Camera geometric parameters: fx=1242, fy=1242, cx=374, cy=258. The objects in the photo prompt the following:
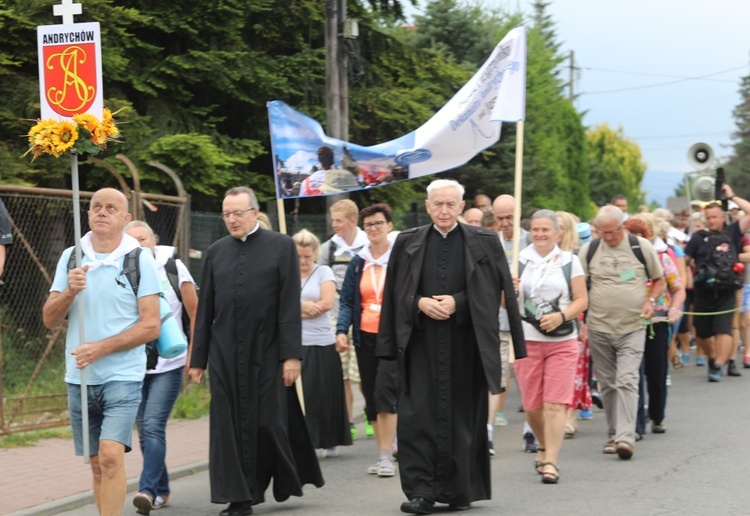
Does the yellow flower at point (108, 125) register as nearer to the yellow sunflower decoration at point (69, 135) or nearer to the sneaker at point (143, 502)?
the yellow sunflower decoration at point (69, 135)

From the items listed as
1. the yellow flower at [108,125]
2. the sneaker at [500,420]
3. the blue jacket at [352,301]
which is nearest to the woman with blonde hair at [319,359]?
the blue jacket at [352,301]

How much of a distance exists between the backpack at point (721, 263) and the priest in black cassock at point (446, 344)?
7790 mm

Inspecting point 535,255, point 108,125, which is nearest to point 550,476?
point 535,255

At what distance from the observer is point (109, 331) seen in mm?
6602

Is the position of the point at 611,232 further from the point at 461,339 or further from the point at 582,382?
the point at 461,339

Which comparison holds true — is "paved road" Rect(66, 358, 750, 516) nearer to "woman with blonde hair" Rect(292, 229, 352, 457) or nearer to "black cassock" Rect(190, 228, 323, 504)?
"woman with blonde hair" Rect(292, 229, 352, 457)

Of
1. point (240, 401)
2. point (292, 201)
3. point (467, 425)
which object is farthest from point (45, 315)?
point (292, 201)

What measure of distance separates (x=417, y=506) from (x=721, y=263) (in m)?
8.61

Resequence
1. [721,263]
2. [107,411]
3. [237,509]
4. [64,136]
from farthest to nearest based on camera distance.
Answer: [721,263]
[237,509]
[64,136]
[107,411]

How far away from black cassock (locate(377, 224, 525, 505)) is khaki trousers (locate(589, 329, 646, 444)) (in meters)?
2.14

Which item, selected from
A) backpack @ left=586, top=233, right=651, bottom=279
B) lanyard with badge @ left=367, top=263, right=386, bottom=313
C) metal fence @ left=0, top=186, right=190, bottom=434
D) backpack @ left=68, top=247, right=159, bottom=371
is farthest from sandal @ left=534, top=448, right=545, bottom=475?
metal fence @ left=0, top=186, right=190, bottom=434

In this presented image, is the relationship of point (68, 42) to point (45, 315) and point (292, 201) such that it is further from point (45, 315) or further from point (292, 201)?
point (292, 201)

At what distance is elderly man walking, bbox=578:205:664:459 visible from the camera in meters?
9.87

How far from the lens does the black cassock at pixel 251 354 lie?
769 cm
